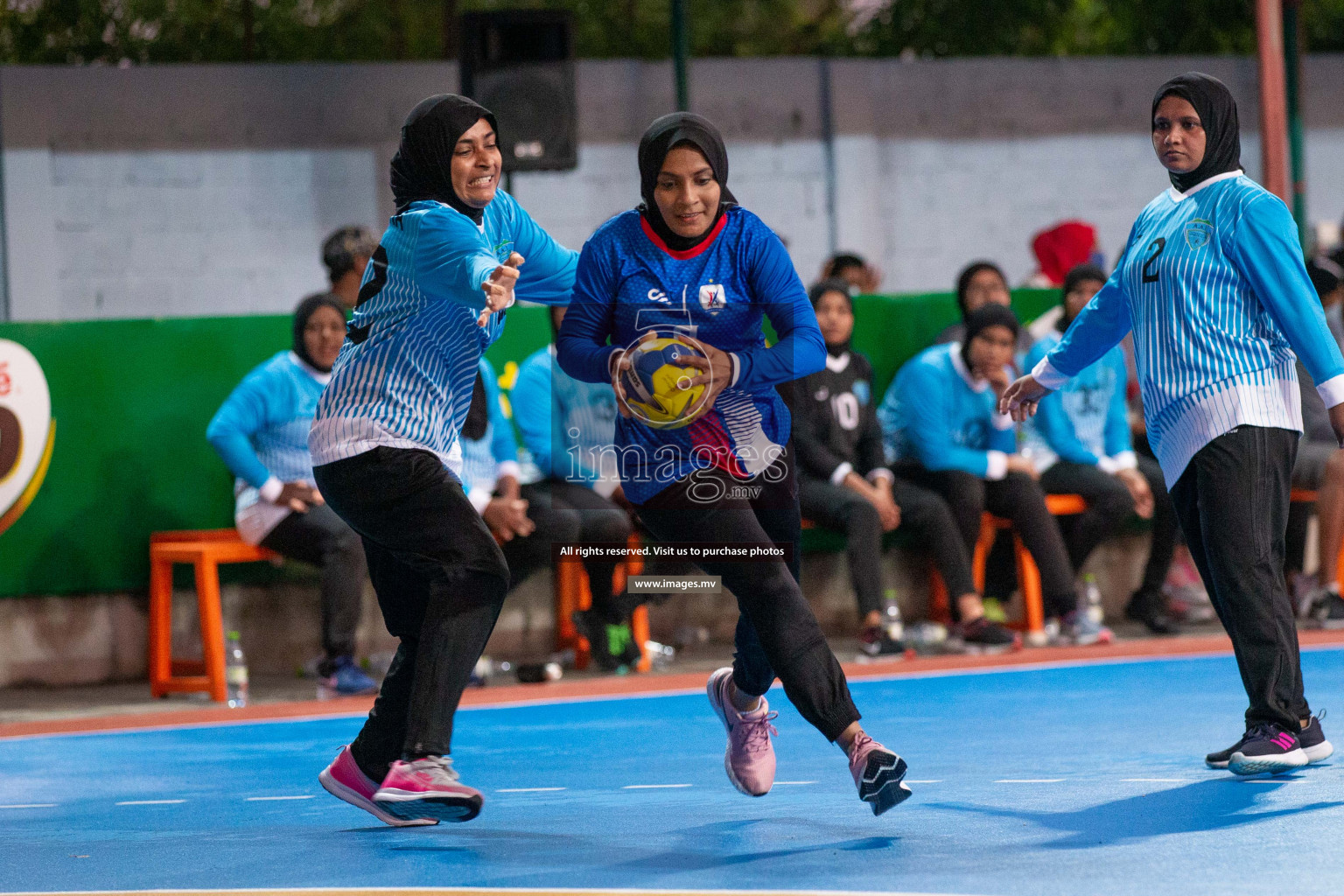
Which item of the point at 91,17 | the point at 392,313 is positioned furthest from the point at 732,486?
the point at 91,17

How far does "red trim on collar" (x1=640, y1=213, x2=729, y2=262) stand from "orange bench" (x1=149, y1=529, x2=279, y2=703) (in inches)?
152

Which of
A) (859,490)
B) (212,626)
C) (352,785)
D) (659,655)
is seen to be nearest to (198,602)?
(212,626)

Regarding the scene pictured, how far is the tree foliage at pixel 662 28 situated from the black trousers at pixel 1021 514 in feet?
25.2

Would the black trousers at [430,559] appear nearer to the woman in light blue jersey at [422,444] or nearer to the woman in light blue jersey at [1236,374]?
the woman in light blue jersey at [422,444]

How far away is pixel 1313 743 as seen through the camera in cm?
493

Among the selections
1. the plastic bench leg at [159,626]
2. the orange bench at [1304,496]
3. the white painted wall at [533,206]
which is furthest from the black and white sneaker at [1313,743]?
the white painted wall at [533,206]

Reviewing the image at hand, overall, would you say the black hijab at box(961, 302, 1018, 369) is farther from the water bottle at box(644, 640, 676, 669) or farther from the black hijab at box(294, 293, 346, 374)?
the black hijab at box(294, 293, 346, 374)

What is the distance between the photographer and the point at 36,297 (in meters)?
12.7

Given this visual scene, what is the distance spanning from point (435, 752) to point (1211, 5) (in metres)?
14.1

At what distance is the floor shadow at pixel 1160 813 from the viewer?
13.7 ft

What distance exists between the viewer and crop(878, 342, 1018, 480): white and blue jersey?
8352 millimetres

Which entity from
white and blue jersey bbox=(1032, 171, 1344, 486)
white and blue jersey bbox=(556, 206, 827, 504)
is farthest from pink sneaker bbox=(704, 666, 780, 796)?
white and blue jersey bbox=(1032, 171, 1344, 486)

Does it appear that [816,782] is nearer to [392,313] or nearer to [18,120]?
[392,313]

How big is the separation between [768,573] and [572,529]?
3637mm
